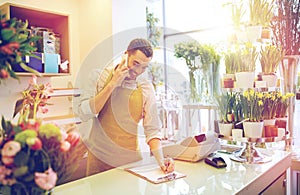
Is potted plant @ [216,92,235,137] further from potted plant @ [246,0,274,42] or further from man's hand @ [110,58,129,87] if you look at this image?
man's hand @ [110,58,129,87]

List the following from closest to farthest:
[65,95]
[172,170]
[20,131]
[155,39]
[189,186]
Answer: [20,131]
[189,186]
[172,170]
[65,95]
[155,39]

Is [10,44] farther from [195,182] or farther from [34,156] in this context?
[195,182]

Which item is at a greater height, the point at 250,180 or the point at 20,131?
the point at 20,131

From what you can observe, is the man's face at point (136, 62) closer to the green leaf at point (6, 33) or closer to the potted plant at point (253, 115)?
the potted plant at point (253, 115)

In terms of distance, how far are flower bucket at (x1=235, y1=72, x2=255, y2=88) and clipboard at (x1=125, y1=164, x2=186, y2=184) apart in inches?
23.9

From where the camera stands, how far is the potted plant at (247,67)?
5.20ft

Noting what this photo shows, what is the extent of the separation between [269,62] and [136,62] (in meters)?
0.76

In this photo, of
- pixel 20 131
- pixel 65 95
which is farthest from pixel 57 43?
pixel 20 131

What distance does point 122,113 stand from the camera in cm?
161

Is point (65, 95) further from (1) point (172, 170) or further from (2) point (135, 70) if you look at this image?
(1) point (172, 170)

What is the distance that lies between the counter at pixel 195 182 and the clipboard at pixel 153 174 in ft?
0.08

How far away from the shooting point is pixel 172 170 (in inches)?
54.1

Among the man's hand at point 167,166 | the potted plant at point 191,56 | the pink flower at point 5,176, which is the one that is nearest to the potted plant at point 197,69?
the potted plant at point 191,56

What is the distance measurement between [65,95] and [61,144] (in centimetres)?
199
